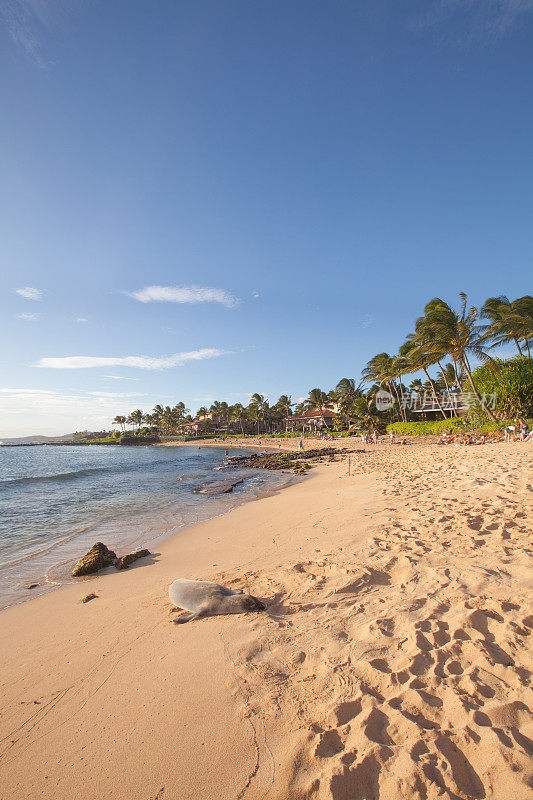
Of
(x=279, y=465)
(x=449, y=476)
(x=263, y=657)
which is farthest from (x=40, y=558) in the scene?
(x=279, y=465)

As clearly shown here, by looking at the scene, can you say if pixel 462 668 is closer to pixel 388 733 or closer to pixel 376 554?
pixel 388 733

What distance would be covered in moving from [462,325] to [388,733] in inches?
1142

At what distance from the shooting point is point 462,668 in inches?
108

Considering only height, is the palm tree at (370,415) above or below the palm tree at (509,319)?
below

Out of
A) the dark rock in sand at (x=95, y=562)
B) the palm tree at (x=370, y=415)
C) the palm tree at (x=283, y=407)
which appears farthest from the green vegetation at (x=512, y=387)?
the palm tree at (x=283, y=407)

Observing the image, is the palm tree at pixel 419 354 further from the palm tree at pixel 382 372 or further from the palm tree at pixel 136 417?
the palm tree at pixel 136 417

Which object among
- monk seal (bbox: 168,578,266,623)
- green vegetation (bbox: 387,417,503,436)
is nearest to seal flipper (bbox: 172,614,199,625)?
monk seal (bbox: 168,578,266,623)

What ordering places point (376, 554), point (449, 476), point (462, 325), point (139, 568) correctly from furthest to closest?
point (462, 325) < point (449, 476) < point (139, 568) < point (376, 554)

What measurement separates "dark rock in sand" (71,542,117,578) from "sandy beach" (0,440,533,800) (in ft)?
4.41

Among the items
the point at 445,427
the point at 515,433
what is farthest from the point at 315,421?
the point at 515,433

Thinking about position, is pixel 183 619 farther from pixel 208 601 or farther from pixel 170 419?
pixel 170 419

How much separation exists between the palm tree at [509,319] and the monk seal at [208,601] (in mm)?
29430

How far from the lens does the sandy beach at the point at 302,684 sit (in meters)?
2.11

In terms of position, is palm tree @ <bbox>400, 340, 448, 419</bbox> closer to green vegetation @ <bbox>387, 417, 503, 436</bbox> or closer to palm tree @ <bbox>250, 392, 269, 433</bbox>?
green vegetation @ <bbox>387, 417, 503, 436</bbox>
